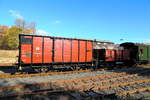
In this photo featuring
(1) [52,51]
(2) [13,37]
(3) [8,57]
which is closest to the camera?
(1) [52,51]

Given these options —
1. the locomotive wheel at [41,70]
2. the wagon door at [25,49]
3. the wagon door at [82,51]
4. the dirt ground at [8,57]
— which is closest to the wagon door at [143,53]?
the wagon door at [82,51]

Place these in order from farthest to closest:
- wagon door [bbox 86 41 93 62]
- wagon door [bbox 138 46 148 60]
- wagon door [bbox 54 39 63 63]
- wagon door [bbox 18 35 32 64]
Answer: wagon door [bbox 138 46 148 60]
wagon door [bbox 86 41 93 62]
wagon door [bbox 54 39 63 63]
wagon door [bbox 18 35 32 64]

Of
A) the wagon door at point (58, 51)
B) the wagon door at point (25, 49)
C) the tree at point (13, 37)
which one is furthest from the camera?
the tree at point (13, 37)

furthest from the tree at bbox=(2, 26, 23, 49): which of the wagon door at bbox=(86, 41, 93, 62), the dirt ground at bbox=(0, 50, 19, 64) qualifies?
the wagon door at bbox=(86, 41, 93, 62)

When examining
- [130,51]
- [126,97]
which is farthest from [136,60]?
[126,97]

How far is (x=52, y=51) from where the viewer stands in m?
14.1

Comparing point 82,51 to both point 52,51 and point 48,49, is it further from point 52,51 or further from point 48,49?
point 48,49

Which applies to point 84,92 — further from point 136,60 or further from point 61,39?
point 136,60

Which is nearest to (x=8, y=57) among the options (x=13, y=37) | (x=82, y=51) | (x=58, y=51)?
(x=58, y=51)

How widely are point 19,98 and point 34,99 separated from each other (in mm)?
672

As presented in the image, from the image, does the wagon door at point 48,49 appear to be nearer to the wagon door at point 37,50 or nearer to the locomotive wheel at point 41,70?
the wagon door at point 37,50

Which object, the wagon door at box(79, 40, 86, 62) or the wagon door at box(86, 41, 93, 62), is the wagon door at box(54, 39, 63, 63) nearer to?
the wagon door at box(79, 40, 86, 62)

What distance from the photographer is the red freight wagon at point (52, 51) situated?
12820 millimetres

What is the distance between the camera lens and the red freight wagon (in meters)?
12.8
